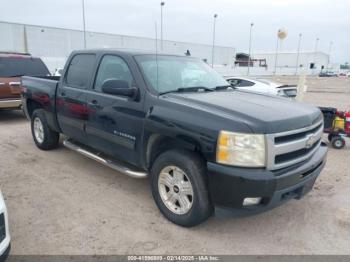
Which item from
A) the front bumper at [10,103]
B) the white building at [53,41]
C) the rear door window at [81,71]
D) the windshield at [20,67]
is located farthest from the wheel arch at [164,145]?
the white building at [53,41]

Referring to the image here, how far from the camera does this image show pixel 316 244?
322 centimetres

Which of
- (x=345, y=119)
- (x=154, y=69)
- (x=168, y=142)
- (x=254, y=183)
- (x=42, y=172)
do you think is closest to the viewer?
(x=254, y=183)

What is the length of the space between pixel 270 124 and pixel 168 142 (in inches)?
45.3

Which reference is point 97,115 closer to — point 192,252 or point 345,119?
point 192,252

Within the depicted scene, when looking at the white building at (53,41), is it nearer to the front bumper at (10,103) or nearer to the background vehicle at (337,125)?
the front bumper at (10,103)

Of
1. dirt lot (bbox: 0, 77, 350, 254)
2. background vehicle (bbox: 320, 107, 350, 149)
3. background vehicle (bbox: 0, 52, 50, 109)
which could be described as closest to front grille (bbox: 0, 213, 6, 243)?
dirt lot (bbox: 0, 77, 350, 254)

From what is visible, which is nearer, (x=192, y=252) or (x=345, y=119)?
(x=192, y=252)

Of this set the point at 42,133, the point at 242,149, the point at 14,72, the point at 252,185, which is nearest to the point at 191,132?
the point at 242,149

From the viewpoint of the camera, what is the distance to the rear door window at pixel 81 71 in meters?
4.72

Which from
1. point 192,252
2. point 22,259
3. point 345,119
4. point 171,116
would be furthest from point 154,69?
point 345,119

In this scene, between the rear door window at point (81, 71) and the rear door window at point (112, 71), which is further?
the rear door window at point (81, 71)

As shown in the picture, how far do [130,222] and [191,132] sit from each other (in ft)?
4.25

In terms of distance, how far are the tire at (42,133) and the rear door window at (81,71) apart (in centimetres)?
114

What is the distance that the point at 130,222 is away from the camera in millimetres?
3582
